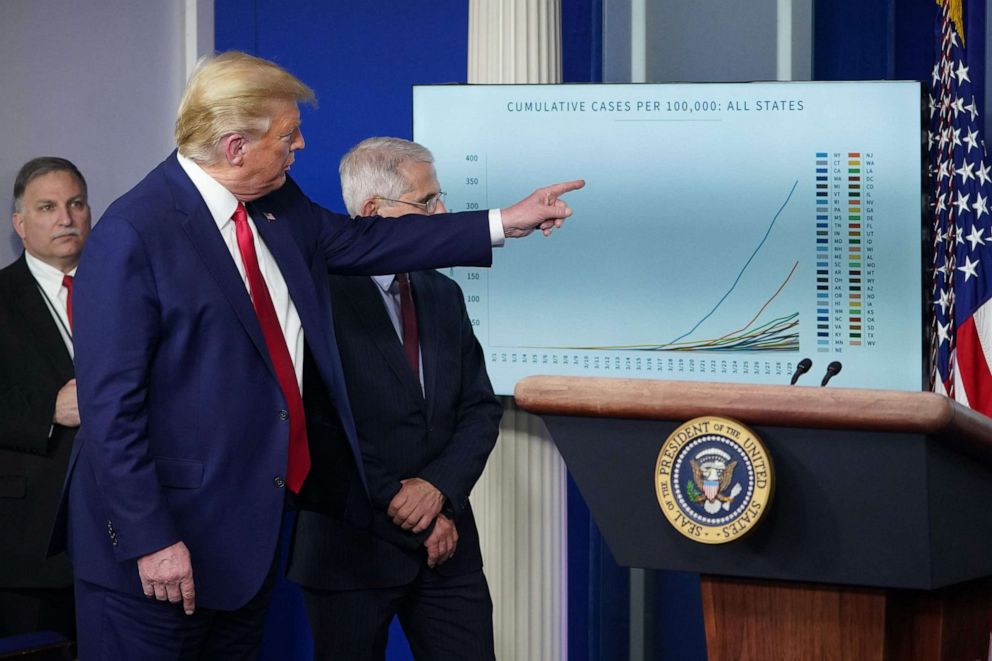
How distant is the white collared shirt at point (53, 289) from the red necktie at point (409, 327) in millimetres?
1065

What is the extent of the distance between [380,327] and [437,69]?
166 centimetres

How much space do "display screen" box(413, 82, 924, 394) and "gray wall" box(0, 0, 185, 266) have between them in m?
1.04

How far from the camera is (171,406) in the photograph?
1.87 m

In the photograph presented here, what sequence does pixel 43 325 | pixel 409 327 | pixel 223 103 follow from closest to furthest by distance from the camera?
1. pixel 223 103
2. pixel 409 327
3. pixel 43 325

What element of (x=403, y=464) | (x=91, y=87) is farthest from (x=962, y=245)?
(x=91, y=87)

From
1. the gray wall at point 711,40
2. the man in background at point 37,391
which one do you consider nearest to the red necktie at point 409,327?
the man in background at point 37,391

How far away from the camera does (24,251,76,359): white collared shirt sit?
3117mm

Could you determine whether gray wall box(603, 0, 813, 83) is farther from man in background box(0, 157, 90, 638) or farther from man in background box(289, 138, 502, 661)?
man in background box(0, 157, 90, 638)

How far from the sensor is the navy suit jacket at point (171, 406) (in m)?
1.80

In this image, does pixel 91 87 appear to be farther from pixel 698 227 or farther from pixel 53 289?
pixel 698 227

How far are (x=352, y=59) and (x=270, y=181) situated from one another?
2020 mm

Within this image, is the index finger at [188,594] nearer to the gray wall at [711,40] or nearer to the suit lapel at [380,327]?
the suit lapel at [380,327]

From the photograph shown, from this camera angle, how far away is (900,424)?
1231mm

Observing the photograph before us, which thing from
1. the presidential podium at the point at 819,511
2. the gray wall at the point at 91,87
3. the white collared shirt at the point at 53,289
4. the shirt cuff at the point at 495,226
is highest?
the gray wall at the point at 91,87
